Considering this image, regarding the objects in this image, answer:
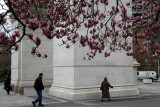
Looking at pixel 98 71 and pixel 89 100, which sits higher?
pixel 98 71

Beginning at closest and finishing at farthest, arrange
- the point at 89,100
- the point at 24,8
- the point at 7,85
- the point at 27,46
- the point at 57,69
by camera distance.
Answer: the point at 24,8 < the point at 89,100 < the point at 57,69 < the point at 7,85 < the point at 27,46

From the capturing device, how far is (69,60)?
49.9ft

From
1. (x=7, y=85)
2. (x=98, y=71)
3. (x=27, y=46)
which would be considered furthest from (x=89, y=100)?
(x=27, y=46)

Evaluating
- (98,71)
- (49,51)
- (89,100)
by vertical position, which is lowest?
(89,100)

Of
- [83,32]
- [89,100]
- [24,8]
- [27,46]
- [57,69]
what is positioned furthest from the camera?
[27,46]

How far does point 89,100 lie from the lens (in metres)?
14.4

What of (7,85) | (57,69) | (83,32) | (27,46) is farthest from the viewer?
(27,46)

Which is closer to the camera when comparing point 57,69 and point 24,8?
point 24,8

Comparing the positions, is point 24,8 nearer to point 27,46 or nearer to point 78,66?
point 78,66

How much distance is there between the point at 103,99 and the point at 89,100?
2.89 feet

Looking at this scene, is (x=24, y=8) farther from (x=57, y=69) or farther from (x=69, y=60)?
(x=57, y=69)

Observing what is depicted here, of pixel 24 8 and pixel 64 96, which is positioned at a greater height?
pixel 24 8

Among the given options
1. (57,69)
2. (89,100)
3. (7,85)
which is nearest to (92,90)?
(89,100)

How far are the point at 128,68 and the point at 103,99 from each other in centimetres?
347
